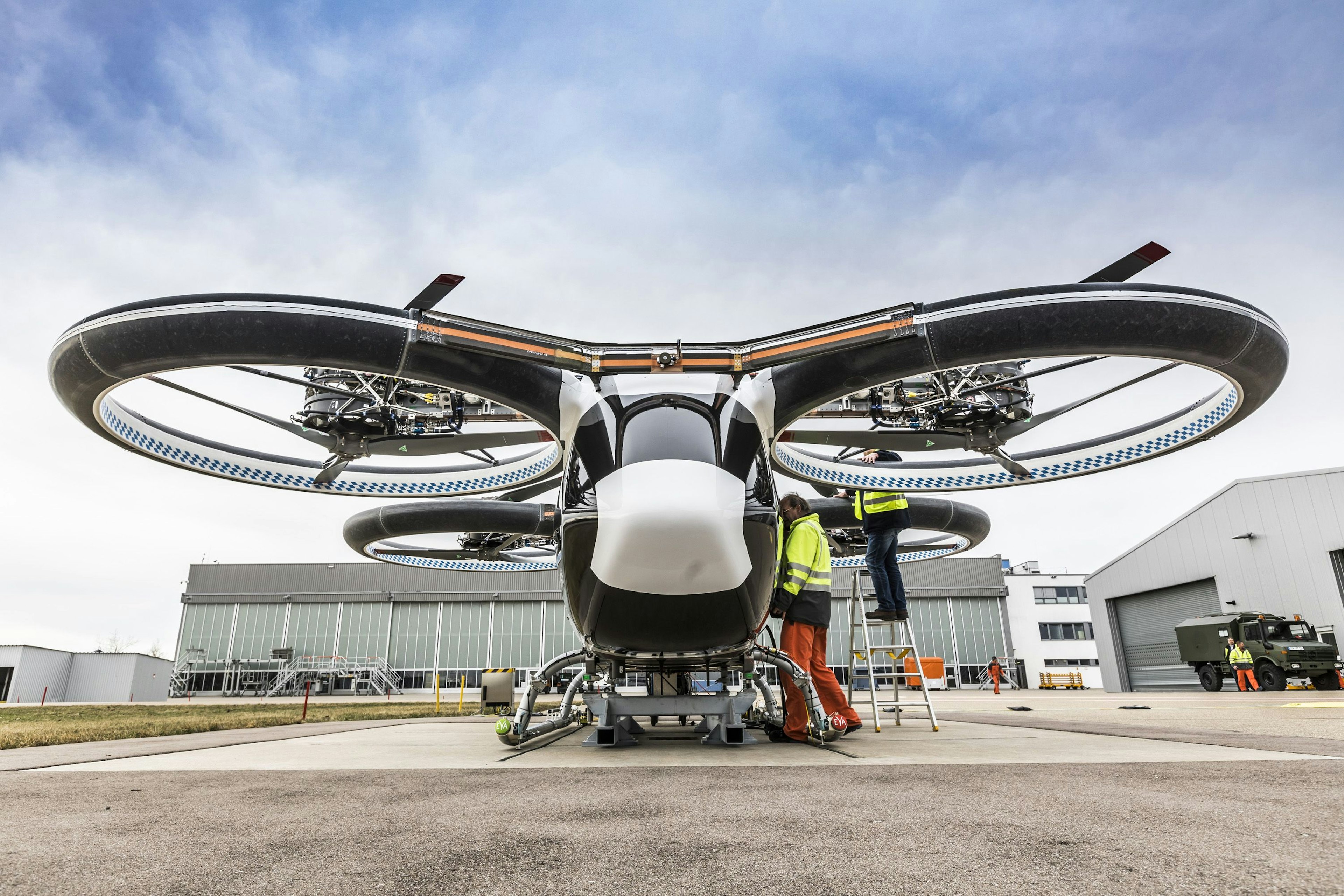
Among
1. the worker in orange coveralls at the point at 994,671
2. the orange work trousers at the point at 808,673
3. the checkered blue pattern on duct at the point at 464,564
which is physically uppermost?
the checkered blue pattern on duct at the point at 464,564

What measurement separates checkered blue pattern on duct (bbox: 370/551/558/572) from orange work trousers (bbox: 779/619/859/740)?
536 inches

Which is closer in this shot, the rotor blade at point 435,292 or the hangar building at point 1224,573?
the rotor blade at point 435,292

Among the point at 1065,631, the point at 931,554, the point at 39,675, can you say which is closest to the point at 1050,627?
the point at 1065,631

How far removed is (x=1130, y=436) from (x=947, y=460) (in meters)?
2.97

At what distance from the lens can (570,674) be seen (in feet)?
132

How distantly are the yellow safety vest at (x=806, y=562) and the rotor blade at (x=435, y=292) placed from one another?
11.5 ft

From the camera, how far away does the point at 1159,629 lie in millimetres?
27969

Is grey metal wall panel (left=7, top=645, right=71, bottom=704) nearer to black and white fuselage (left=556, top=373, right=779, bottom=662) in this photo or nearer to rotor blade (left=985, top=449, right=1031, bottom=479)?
black and white fuselage (left=556, top=373, right=779, bottom=662)

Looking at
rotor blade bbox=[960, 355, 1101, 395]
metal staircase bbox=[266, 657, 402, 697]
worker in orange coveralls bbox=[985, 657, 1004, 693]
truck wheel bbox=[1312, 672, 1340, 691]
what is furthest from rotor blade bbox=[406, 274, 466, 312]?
metal staircase bbox=[266, 657, 402, 697]

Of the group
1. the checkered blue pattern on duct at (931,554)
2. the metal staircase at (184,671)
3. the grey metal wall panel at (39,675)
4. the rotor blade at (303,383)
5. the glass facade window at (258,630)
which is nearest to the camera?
the rotor blade at (303,383)

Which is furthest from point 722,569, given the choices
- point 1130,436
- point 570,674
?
point 570,674

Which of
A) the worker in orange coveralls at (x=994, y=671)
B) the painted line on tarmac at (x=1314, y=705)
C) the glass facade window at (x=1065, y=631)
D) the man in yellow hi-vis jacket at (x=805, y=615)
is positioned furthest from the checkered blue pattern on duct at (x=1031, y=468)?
the glass facade window at (x=1065, y=631)

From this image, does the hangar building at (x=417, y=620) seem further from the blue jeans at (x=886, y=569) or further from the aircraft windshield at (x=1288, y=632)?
the blue jeans at (x=886, y=569)

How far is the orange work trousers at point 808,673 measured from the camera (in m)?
5.87
